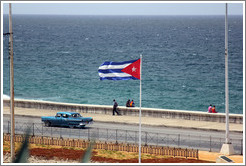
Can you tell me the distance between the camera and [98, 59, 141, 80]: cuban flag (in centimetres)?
2470

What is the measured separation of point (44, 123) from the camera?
119 feet

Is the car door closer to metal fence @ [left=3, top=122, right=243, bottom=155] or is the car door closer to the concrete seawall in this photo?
metal fence @ [left=3, top=122, right=243, bottom=155]

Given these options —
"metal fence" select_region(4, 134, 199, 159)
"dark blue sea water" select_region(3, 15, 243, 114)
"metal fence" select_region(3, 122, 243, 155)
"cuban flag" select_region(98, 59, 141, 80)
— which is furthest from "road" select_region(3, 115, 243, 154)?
"dark blue sea water" select_region(3, 15, 243, 114)

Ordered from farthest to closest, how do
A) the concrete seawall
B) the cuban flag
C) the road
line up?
the concrete seawall < the road < the cuban flag

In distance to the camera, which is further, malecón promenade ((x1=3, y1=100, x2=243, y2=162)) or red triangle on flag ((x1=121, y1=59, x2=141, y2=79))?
malecón promenade ((x1=3, y1=100, x2=243, y2=162))

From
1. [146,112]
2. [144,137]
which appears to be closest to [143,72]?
[146,112]

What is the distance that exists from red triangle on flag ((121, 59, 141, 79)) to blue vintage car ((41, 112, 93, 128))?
10154mm

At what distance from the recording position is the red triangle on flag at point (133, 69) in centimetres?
2473

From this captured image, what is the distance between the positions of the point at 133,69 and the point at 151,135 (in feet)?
27.6

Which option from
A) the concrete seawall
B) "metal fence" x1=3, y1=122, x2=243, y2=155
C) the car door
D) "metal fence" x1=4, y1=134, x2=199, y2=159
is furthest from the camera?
the concrete seawall

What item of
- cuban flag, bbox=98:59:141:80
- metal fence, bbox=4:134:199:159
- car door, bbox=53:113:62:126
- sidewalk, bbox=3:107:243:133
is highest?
cuban flag, bbox=98:59:141:80

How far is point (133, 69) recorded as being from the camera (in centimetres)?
2486

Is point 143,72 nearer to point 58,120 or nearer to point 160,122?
point 160,122

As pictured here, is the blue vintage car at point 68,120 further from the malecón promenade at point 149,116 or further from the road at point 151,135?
the malecón promenade at point 149,116
